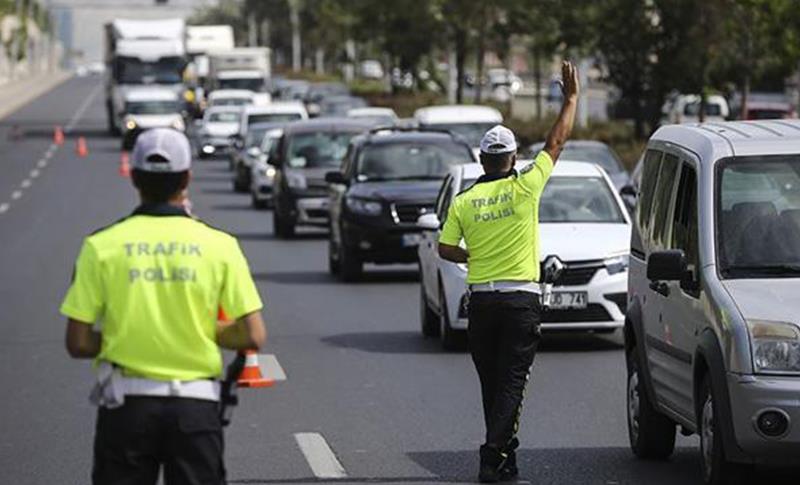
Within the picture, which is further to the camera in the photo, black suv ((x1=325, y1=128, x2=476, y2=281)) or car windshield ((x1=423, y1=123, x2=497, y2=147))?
car windshield ((x1=423, y1=123, x2=497, y2=147))

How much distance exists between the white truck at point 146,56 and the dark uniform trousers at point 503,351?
60.0 metres

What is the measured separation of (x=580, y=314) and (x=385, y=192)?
7.69m

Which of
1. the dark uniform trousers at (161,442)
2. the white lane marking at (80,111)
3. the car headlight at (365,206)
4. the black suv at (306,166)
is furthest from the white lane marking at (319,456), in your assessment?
the white lane marking at (80,111)

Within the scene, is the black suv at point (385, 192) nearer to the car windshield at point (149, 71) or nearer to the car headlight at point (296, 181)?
the car headlight at point (296, 181)

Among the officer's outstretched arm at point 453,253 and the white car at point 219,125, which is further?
the white car at point 219,125

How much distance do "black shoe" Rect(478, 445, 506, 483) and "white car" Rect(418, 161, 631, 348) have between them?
224 inches

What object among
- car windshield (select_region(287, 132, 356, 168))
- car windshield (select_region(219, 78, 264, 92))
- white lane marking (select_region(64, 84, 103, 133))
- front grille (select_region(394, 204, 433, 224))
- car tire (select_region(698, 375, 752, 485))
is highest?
car tire (select_region(698, 375, 752, 485))

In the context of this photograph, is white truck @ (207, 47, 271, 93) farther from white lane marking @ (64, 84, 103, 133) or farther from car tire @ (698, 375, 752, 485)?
car tire @ (698, 375, 752, 485)

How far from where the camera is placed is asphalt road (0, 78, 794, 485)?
11656 mm

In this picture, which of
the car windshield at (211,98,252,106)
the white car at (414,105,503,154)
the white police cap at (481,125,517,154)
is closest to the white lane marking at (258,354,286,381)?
the white police cap at (481,125,517,154)

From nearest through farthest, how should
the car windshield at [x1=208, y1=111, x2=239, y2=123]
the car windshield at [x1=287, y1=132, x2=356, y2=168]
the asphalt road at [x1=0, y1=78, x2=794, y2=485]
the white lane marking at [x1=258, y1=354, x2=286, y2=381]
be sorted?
the asphalt road at [x1=0, y1=78, x2=794, y2=485] → the white lane marking at [x1=258, y1=354, x2=286, y2=381] → the car windshield at [x1=287, y1=132, x2=356, y2=168] → the car windshield at [x1=208, y1=111, x2=239, y2=123]

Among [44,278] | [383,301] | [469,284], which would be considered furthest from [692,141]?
[44,278]

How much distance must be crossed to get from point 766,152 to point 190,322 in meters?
4.45

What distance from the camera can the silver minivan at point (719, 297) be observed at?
958 centimetres
